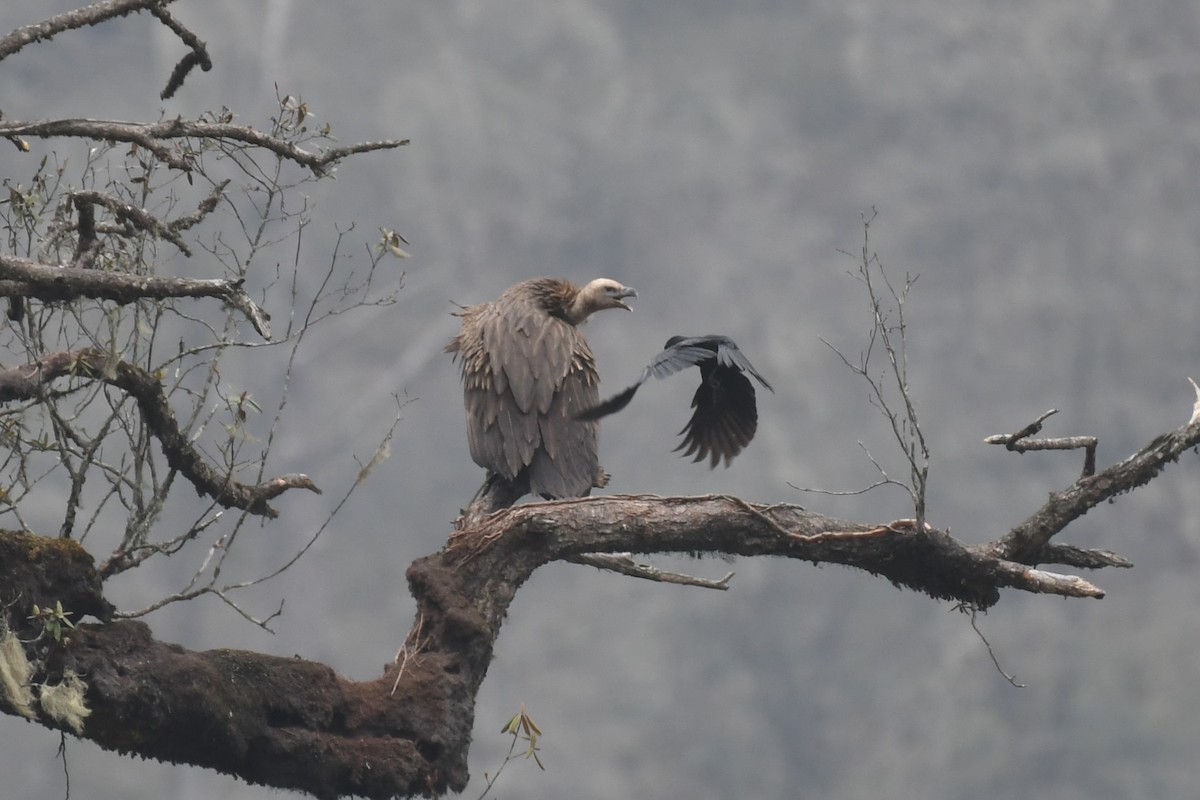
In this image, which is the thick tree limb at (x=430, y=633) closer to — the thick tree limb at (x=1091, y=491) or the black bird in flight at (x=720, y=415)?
the thick tree limb at (x=1091, y=491)

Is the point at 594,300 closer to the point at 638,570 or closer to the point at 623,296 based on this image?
the point at 623,296

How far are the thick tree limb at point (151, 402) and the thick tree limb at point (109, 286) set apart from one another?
67 centimetres

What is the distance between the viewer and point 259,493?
5918 millimetres

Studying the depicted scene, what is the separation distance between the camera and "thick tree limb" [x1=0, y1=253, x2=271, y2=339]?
14.1ft

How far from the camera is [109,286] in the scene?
4426 mm

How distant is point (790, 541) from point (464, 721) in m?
1.38

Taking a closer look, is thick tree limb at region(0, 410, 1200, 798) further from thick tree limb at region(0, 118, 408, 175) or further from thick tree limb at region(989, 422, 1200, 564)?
thick tree limb at region(0, 118, 408, 175)

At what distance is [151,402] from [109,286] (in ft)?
3.91

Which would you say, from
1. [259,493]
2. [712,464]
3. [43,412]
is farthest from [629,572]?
[43,412]

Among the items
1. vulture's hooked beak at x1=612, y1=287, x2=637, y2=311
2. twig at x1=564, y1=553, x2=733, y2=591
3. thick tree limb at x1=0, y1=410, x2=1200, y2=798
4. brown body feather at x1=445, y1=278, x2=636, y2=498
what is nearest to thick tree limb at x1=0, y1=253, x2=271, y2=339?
thick tree limb at x1=0, y1=410, x2=1200, y2=798

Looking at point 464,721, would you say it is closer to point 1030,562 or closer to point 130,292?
point 130,292

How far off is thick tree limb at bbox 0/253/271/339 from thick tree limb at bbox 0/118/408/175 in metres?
0.47

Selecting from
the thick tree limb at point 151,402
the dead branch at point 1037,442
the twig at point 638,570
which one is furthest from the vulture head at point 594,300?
the dead branch at point 1037,442

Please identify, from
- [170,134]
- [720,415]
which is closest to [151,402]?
[170,134]
